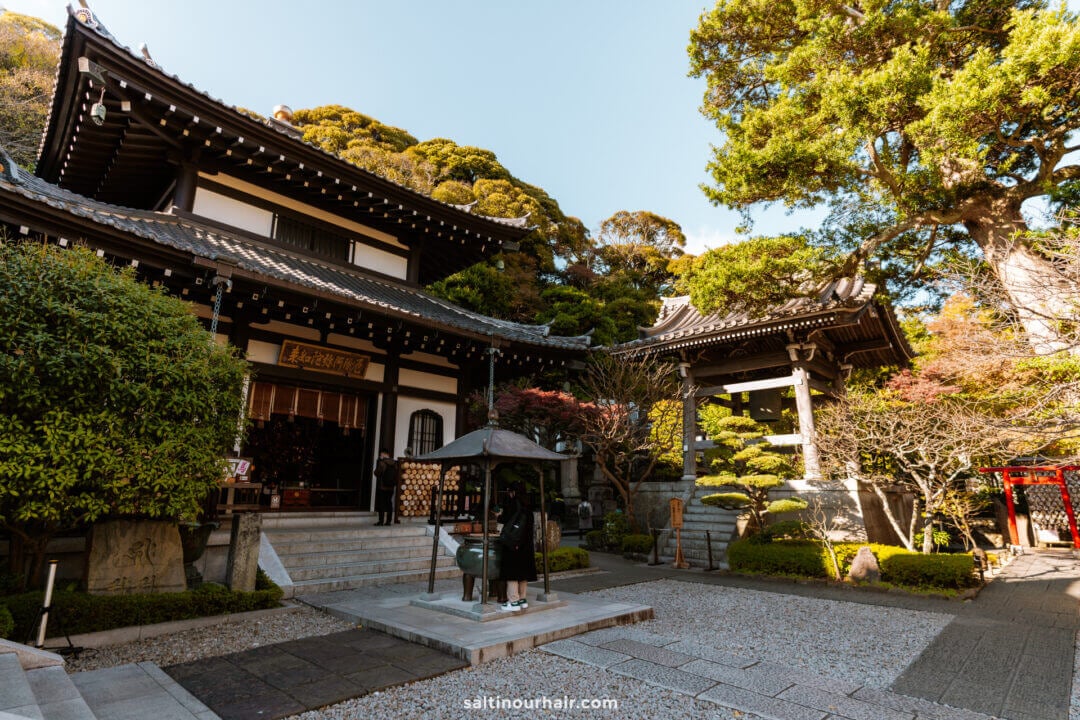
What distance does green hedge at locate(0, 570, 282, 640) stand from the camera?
14.7 ft

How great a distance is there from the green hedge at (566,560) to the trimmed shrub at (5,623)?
664 cm

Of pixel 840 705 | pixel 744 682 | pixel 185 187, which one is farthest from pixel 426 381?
pixel 840 705

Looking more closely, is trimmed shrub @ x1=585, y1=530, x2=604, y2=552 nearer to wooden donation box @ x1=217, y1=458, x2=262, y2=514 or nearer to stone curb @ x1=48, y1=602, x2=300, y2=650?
wooden donation box @ x1=217, y1=458, x2=262, y2=514

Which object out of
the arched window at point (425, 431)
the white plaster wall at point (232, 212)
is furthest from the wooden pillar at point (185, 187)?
the arched window at point (425, 431)

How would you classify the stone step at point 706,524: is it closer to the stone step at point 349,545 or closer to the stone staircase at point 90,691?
the stone step at point 349,545

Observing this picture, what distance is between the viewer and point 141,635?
16.2 feet

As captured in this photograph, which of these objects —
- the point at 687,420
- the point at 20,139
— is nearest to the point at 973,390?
the point at 687,420

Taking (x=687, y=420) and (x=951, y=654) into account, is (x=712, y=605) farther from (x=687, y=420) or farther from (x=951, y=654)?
(x=687, y=420)

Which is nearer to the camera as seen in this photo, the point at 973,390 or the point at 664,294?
the point at 973,390

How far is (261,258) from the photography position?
9141mm

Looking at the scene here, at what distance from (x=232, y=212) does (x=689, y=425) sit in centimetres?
1133

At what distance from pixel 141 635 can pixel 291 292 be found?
4.58 meters

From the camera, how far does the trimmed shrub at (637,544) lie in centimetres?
1173
